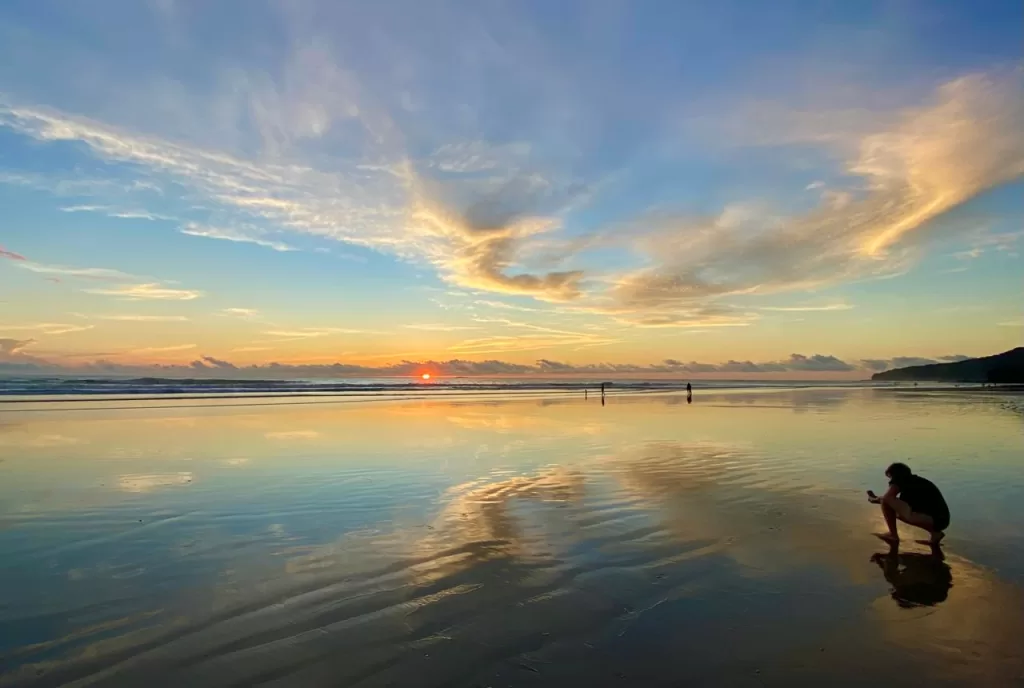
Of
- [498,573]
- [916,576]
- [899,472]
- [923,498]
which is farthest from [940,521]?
[498,573]

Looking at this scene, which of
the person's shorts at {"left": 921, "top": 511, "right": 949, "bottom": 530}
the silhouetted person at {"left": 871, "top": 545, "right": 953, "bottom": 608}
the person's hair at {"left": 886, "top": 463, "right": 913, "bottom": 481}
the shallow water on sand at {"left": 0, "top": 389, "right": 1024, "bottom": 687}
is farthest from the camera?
the person's hair at {"left": 886, "top": 463, "right": 913, "bottom": 481}

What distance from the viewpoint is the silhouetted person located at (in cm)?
648

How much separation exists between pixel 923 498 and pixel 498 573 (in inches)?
250

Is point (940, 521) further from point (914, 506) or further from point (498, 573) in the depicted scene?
point (498, 573)

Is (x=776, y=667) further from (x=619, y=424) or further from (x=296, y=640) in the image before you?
(x=619, y=424)

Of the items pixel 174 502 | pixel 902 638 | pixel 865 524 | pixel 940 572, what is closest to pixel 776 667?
pixel 902 638

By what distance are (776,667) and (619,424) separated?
2199 centimetres

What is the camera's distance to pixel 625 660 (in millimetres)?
4984

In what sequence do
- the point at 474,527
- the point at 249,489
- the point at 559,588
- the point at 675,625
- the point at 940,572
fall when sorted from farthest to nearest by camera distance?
the point at 249,489 < the point at 474,527 < the point at 940,572 < the point at 559,588 < the point at 675,625

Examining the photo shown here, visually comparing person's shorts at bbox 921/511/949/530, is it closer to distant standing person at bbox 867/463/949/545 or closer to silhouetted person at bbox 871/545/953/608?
distant standing person at bbox 867/463/949/545

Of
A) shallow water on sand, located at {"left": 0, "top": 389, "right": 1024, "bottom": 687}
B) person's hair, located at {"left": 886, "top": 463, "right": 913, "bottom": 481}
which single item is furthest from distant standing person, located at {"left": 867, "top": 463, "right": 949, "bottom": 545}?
shallow water on sand, located at {"left": 0, "top": 389, "right": 1024, "bottom": 687}

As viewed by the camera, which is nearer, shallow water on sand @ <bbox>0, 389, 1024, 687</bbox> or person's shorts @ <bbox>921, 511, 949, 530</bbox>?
shallow water on sand @ <bbox>0, 389, 1024, 687</bbox>

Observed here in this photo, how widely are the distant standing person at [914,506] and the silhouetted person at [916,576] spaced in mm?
345

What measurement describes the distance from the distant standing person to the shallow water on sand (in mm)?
266
